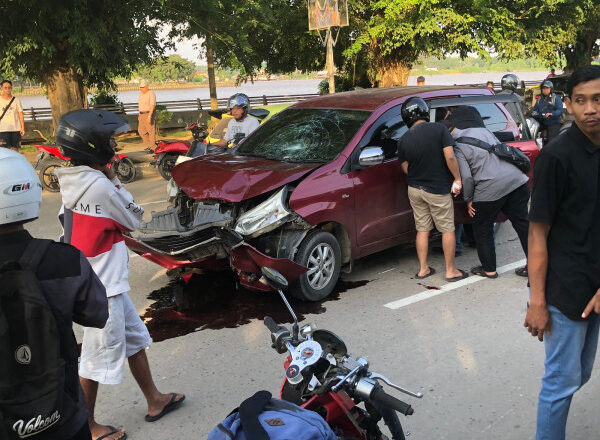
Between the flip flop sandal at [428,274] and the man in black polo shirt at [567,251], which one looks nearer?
the man in black polo shirt at [567,251]

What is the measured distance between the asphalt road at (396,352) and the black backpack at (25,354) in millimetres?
1583

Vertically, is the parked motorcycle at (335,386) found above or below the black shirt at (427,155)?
below

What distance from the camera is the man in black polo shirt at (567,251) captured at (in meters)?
2.52

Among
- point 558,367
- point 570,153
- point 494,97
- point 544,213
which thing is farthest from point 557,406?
point 494,97

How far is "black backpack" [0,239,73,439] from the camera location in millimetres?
1843

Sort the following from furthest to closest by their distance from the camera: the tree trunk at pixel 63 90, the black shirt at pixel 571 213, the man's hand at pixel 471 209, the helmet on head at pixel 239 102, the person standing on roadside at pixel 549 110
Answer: the tree trunk at pixel 63 90 → the person standing on roadside at pixel 549 110 → the helmet on head at pixel 239 102 → the man's hand at pixel 471 209 → the black shirt at pixel 571 213

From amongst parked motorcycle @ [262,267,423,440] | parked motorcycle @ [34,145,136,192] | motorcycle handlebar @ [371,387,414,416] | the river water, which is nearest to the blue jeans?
parked motorcycle @ [262,267,423,440]

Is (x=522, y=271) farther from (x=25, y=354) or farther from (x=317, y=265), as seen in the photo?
(x=25, y=354)

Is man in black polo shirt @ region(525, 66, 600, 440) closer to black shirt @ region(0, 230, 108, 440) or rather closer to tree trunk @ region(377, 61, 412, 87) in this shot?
black shirt @ region(0, 230, 108, 440)

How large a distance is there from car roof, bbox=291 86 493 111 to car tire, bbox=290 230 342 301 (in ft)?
4.79

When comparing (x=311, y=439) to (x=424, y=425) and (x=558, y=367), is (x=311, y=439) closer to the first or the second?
(x=558, y=367)

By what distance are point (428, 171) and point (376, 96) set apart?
109cm

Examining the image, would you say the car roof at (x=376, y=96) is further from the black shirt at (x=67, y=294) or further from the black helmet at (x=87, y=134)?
the black shirt at (x=67, y=294)

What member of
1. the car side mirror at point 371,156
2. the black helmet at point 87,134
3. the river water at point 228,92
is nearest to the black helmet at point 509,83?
the car side mirror at point 371,156
